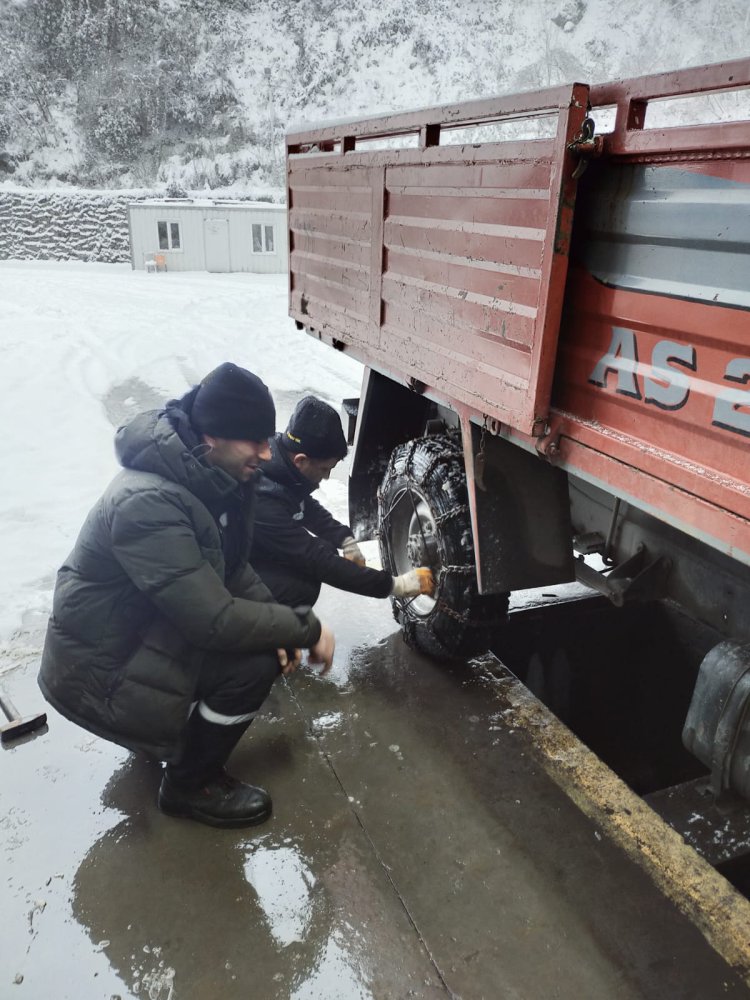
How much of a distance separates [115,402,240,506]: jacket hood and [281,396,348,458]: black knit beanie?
0.76 metres

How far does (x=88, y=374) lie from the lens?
8695 mm

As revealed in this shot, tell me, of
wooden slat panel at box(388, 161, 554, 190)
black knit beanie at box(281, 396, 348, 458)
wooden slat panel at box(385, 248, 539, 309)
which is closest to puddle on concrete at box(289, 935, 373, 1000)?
black knit beanie at box(281, 396, 348, 458)

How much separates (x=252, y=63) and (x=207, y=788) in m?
35.1

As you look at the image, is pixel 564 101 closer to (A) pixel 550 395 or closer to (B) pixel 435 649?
(A) pixel 550 395

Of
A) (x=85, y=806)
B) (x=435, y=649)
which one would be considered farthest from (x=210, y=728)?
(x=435, y=649)

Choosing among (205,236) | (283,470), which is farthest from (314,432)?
(205,236)

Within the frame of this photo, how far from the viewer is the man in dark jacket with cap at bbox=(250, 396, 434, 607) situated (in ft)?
9.65

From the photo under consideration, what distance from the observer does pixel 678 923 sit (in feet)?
6.89

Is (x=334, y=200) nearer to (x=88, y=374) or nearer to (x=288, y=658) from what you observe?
(x=288, y=658)

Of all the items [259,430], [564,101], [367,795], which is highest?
[564,101]

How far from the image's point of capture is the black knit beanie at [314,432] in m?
2.99

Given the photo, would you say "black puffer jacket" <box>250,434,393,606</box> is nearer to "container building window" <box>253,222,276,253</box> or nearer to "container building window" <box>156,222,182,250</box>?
"container building window" <box>253,222,276,253</box>

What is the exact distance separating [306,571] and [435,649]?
731mm

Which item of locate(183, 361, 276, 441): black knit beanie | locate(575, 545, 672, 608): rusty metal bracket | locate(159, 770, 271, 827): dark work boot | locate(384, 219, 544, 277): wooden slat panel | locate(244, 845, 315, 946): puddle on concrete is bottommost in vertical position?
locate(244, 845, 315, 946): puddle on concrete
